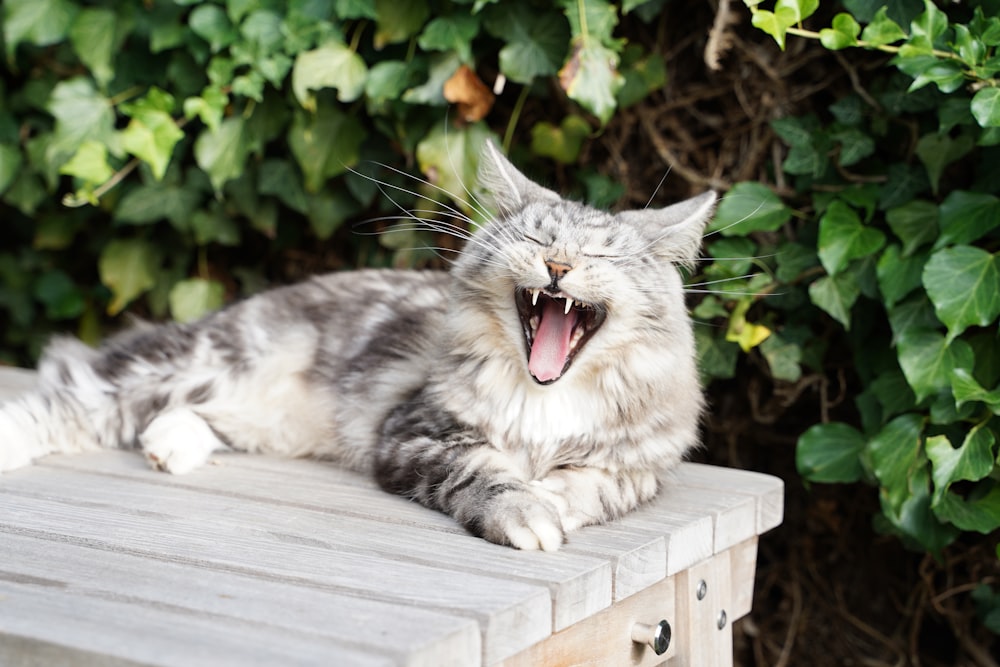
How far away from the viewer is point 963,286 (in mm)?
2229

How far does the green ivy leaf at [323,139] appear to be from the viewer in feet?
10.4

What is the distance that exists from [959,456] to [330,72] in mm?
2009

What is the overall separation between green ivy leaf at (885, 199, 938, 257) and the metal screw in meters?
1.14

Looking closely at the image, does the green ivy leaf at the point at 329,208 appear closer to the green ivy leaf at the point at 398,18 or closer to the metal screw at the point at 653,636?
the green ivy leaf at the point at 398,18

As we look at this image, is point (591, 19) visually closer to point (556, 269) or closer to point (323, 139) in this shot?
point (323, 139)

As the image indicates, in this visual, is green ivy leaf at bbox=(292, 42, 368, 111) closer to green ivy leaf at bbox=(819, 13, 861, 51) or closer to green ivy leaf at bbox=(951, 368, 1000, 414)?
green ivy leaf at bbox=(819, 13, 861, 51)

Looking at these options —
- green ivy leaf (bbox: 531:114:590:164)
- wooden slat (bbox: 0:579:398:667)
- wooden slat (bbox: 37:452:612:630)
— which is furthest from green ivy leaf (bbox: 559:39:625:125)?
wooden slat (bbox: 0:579:398:667)

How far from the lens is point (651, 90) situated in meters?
2.96

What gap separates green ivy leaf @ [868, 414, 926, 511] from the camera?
93.6 inches

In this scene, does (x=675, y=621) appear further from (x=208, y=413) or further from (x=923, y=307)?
(x=208, y=413)

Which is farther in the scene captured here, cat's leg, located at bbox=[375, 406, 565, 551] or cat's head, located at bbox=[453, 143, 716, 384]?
cat's head, located at bbox=[453, 143, 716, 384]

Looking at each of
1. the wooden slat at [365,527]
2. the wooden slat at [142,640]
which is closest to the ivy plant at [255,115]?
the wooden slat at [365,527]

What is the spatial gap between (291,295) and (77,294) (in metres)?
1.56

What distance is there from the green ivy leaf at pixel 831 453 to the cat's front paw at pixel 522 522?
0.98 meters
